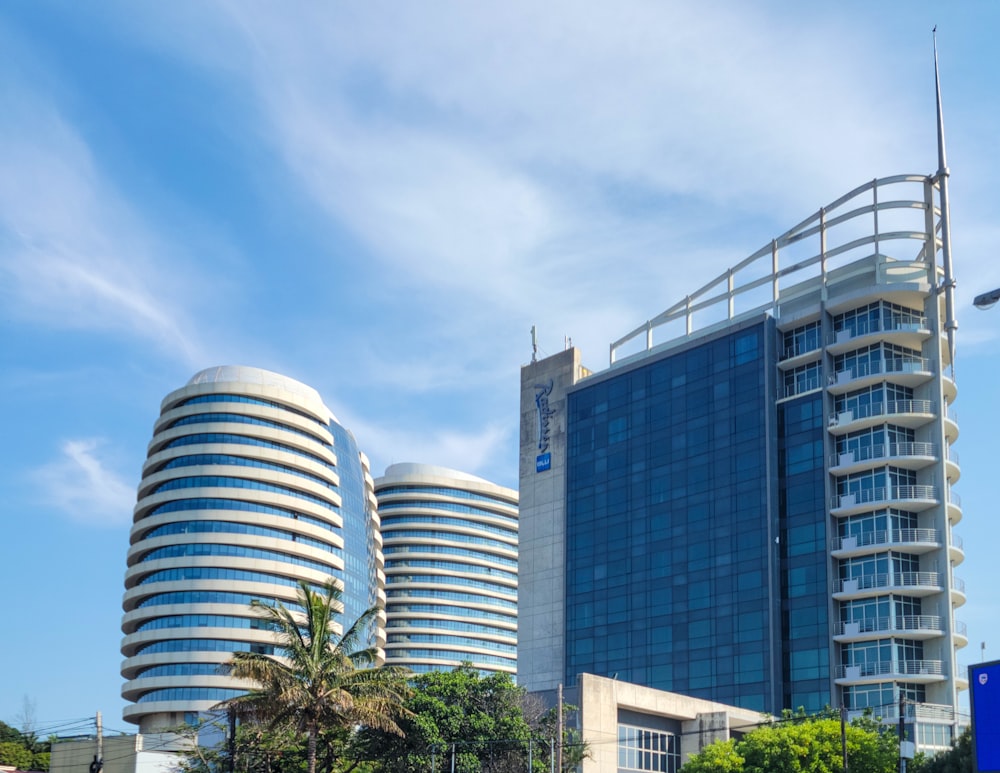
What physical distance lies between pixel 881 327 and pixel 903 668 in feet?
90.0

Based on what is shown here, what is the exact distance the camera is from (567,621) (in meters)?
122

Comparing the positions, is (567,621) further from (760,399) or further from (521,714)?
(521,714)

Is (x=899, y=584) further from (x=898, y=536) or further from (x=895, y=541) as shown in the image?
(x=898, y=536)

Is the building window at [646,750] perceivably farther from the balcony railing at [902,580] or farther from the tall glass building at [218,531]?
the tall glass building at [218,531]

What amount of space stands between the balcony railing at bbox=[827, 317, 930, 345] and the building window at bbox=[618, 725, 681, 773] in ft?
122

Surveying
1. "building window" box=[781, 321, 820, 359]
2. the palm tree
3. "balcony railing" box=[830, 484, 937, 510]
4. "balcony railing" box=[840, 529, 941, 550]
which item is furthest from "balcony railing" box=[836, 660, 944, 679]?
the palm tree

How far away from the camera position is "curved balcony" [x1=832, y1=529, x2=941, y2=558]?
326ft

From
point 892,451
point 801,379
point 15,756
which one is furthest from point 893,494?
point 15,756

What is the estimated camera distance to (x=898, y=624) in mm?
97688

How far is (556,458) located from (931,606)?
4254 cm

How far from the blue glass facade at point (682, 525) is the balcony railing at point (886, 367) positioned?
7.47 metres

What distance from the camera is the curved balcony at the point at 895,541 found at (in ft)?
326

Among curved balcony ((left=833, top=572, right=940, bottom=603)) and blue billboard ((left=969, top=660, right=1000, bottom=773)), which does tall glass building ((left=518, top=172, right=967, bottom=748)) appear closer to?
curved balcony ((left=833, top=572, right=940, bottom=603))

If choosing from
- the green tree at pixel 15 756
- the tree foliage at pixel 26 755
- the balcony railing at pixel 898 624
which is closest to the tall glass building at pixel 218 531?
the tree foliage at pixel 26 755
